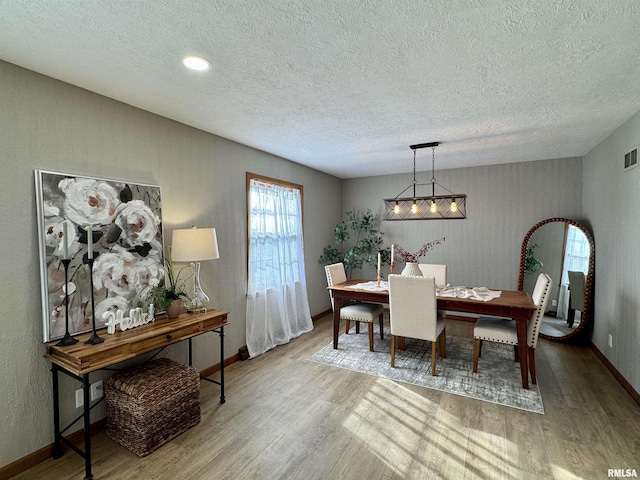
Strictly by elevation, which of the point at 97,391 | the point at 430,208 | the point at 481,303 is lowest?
the point at 97,391

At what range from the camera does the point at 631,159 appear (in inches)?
111

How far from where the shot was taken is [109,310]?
2.38 meters

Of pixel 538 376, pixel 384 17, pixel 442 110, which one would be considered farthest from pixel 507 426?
pixel 384 17

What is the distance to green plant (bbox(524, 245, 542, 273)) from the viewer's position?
454 centimetres

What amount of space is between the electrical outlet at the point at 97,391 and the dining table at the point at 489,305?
7.89 ft

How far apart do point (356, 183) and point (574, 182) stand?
326 centimetres

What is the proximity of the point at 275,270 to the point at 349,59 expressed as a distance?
2.86 metres

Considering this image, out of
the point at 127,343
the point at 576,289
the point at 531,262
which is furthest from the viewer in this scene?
the point at 531,262

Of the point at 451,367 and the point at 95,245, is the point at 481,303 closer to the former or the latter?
the point at 451,367

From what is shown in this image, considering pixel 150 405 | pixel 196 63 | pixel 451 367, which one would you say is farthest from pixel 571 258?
pixel 150 405

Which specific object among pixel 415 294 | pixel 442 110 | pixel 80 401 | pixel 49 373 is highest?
pixel 442 110

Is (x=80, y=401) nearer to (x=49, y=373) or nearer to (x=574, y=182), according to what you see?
(x=49, y=373)

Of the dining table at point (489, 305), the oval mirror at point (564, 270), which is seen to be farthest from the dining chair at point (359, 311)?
the oval mirror at point (564, 270)

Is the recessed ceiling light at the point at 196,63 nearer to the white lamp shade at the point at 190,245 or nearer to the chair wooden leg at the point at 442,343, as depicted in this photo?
the white lamp shade at the point at 190,245
